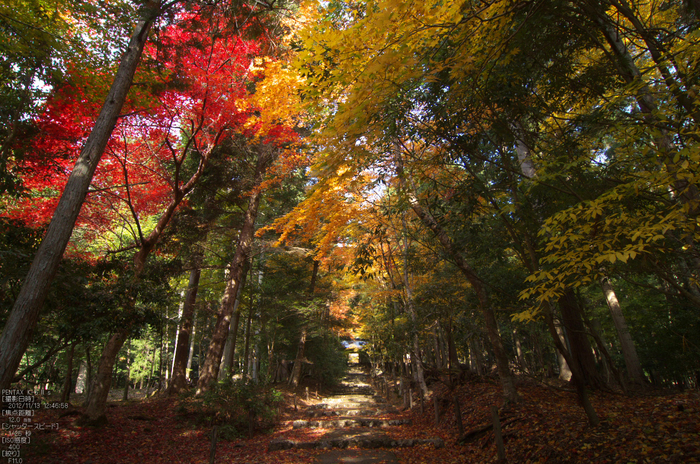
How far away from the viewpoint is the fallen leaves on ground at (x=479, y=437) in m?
4.14

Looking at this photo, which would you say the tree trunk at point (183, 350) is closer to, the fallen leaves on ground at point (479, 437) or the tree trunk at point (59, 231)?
the fallen leaves on ground at point (479, 437)

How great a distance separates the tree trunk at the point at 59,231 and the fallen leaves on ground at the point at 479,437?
3063 millimetres

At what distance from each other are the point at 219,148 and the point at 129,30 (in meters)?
4.71

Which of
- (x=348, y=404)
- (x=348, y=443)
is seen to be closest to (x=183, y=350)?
(x=348, y=443)

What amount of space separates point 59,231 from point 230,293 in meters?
6.68

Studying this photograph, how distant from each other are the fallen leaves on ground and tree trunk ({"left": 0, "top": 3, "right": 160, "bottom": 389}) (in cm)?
306

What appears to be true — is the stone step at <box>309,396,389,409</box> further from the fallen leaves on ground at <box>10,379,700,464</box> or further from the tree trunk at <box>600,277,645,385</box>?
the tree trunk at <box>600,277,645,385</box>

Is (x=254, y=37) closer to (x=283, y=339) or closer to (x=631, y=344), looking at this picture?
(x=631, y=344)

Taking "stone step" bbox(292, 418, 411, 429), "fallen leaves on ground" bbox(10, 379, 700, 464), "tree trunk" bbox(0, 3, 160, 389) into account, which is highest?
"tree trunk" bbox(0, 3, 160, 389)

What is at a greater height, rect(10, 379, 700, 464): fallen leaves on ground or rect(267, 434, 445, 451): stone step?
rect(10, 379, 700, 464): fallen leaves on ground

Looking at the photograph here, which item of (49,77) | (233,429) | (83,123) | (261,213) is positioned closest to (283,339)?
(261,213)

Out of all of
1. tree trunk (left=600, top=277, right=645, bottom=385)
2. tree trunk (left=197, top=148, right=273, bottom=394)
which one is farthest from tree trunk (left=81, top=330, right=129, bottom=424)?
tree trunk (left=600, top=277, right=645, bottom=385)

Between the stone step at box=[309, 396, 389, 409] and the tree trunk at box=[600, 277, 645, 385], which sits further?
the stone step at box=[309, 396, 389, 409]

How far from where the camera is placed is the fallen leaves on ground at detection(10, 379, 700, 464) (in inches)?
163
